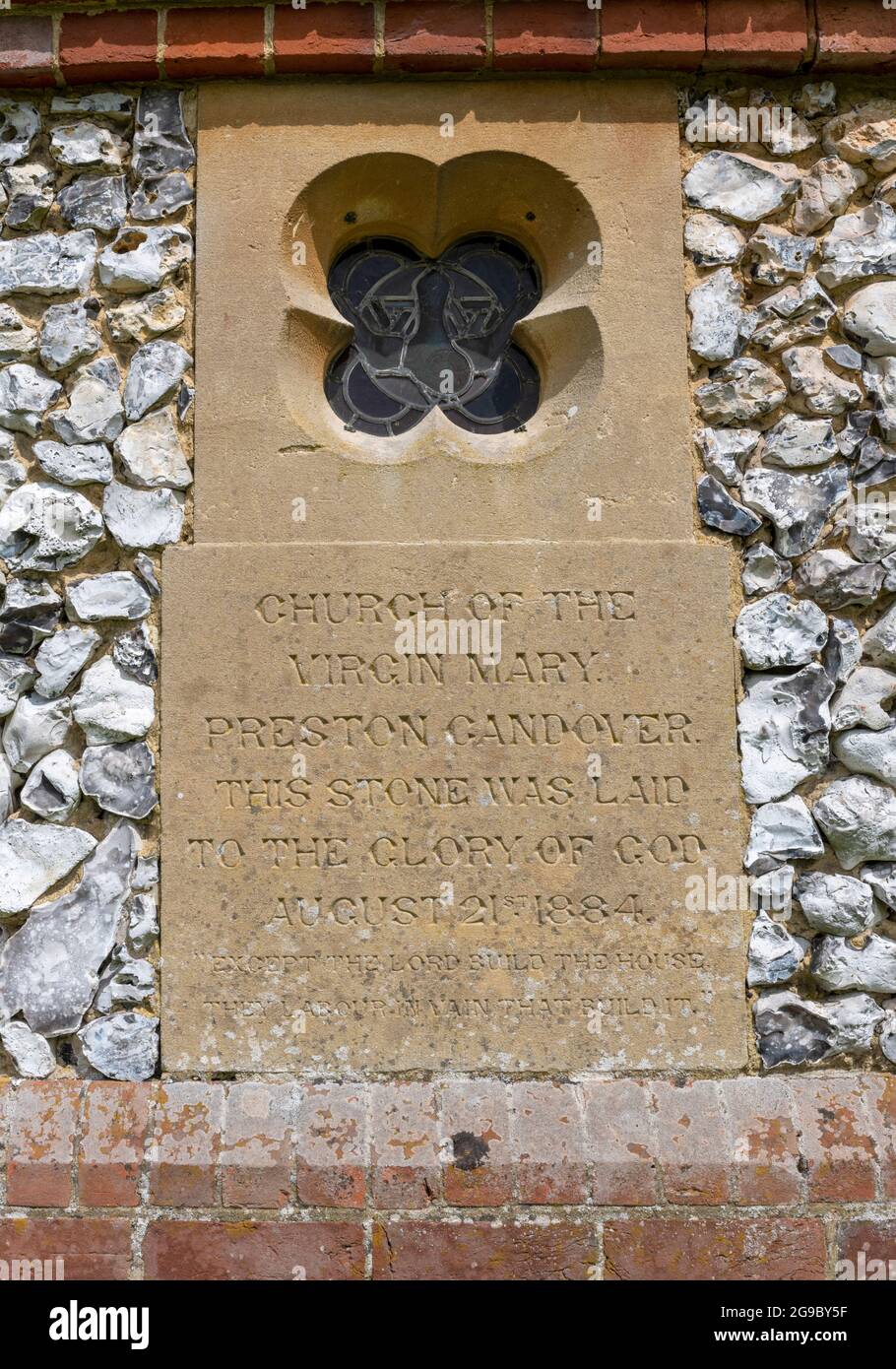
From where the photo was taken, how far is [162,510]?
3.89m

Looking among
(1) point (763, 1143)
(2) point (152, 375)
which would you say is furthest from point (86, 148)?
(1) point (763, 1143)

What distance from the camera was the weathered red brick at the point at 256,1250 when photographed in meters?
3.49

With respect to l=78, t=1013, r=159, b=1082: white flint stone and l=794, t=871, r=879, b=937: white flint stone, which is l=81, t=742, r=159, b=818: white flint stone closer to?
l=78, t=1013, r=159, b=1082: white flint stone

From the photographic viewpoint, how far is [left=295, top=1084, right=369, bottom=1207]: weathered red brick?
11.5 feet

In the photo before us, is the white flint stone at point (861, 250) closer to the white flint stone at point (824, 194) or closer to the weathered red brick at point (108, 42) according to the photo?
the white flint stone at point (824, 194)

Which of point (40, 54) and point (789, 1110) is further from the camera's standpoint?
point (40, 54)

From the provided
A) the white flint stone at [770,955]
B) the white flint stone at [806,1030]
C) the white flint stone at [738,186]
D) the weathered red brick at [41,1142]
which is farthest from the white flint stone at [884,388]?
the weathered red brick at [41,1142]

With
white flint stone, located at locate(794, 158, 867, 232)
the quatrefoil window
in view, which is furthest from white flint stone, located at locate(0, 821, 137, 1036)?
white flint stone, located at locate(794, 158, 867, 232)

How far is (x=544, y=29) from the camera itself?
397 cm

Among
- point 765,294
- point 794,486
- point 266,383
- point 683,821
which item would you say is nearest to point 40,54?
point 266,383

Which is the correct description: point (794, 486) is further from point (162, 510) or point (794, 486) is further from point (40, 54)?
point (40, 54)

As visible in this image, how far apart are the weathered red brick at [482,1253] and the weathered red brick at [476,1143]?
3.7 inches

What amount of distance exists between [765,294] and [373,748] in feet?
6.38

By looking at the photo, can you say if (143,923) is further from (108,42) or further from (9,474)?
(108,42)
